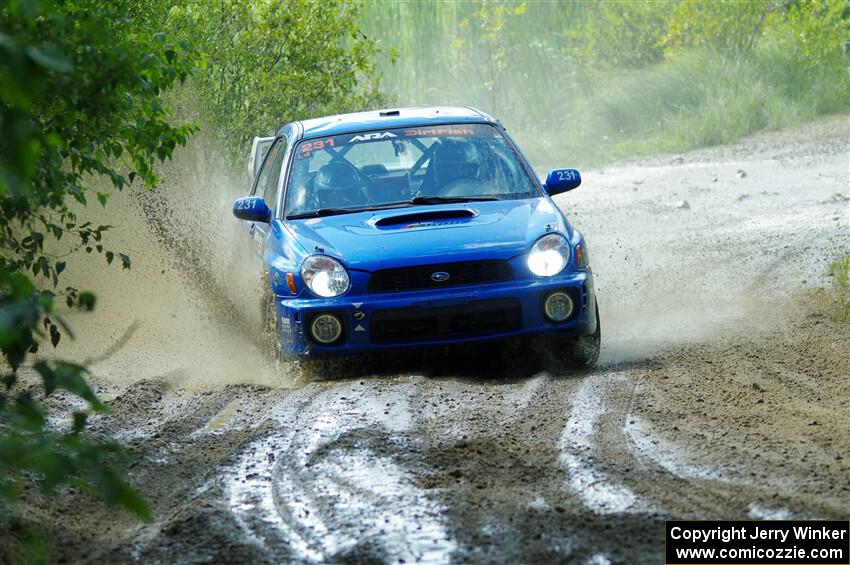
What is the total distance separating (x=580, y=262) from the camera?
7797mm

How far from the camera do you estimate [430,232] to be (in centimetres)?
778

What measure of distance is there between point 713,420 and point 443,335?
190 centimetres

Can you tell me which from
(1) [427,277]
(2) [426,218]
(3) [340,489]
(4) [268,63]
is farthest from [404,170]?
(4) [268,63]

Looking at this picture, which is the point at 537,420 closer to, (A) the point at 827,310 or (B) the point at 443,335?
(B) the point at 443,335

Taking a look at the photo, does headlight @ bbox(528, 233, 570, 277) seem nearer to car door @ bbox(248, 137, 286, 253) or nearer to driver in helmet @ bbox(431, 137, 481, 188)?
driver in helmet @ bbox(431, 137, 481, 188)

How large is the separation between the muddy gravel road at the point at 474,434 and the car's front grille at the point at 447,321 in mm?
258

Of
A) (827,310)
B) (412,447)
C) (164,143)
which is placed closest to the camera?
(412,447)

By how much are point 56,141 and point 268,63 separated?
34.7ft

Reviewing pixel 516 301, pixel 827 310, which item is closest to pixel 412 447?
pixel 516 301

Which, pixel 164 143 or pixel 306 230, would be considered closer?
pixel 164 143

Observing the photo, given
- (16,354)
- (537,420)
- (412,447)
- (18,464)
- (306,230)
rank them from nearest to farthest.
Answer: (18,464) < (16,354) < (412,447) < (537,420) < (306,230)

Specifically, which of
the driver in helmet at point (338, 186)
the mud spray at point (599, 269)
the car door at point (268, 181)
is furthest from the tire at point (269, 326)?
the driver in helmet at point (338, 186)

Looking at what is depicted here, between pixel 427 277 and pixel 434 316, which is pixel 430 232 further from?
pixel 434 316

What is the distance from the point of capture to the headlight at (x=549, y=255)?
765 cm
